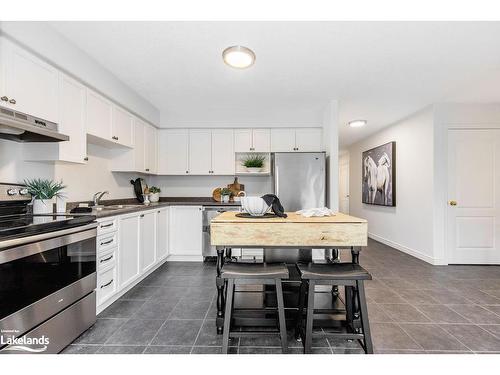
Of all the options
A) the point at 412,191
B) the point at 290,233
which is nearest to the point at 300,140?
the point at 412,191

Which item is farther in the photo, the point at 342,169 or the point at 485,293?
the point at 342,169

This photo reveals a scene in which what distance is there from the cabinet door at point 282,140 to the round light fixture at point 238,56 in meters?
2.12

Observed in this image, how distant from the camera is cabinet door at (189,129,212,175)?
4559mm

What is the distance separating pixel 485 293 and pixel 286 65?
10.7ft

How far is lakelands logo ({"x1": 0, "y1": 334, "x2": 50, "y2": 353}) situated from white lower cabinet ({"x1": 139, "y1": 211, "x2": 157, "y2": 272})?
149cm

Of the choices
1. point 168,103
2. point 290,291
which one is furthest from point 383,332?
point 168,103

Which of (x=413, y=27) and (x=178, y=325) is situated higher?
(x=413, y=27)

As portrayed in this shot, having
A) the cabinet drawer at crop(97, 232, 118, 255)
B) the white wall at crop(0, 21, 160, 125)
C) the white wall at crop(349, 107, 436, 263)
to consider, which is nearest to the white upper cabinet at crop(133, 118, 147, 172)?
the white wall at crop(0, 21, 160, 125)

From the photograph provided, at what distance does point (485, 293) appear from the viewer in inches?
112

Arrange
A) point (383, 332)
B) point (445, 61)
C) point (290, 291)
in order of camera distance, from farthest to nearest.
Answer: point (445, 61), point (290, 291), point (383, 332)

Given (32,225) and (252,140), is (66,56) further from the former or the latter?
(252,140)

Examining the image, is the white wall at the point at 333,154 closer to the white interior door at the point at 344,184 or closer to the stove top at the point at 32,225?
the stove top at the point at 32,225

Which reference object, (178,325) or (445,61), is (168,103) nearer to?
(178,325)
